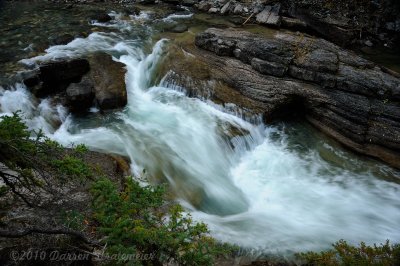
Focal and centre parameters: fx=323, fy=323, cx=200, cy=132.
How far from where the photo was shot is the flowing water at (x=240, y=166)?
673 cm

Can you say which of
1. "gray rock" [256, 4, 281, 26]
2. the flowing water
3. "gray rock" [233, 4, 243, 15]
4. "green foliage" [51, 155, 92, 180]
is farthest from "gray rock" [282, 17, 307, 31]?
"green foliage" [51, 155, 92, 180]

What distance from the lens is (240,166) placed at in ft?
29.2

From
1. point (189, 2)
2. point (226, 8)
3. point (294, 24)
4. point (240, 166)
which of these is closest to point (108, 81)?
point (240, 166)

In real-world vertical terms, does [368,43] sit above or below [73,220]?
below

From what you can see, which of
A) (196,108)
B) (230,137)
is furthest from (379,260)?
(196,108)

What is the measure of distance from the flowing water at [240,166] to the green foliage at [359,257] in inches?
30.0

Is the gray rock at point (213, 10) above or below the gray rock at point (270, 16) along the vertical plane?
below

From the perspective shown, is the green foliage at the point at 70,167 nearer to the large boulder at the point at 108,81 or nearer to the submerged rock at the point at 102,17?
the large boulder at the point at 108,81

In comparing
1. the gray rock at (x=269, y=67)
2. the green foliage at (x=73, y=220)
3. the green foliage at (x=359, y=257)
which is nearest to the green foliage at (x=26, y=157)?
the green foliage at (x=73, y=220)

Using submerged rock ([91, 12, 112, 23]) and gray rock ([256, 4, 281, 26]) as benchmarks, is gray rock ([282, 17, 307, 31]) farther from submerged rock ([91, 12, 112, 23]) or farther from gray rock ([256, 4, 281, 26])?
submerged rock ([91, 12, 112, 23])

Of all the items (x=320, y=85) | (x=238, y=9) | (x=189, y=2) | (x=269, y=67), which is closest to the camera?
(x=320, y=85)

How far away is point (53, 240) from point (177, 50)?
9898 millimetres

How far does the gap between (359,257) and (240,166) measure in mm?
4382

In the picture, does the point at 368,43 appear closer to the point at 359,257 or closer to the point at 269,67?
the point at 269,67
